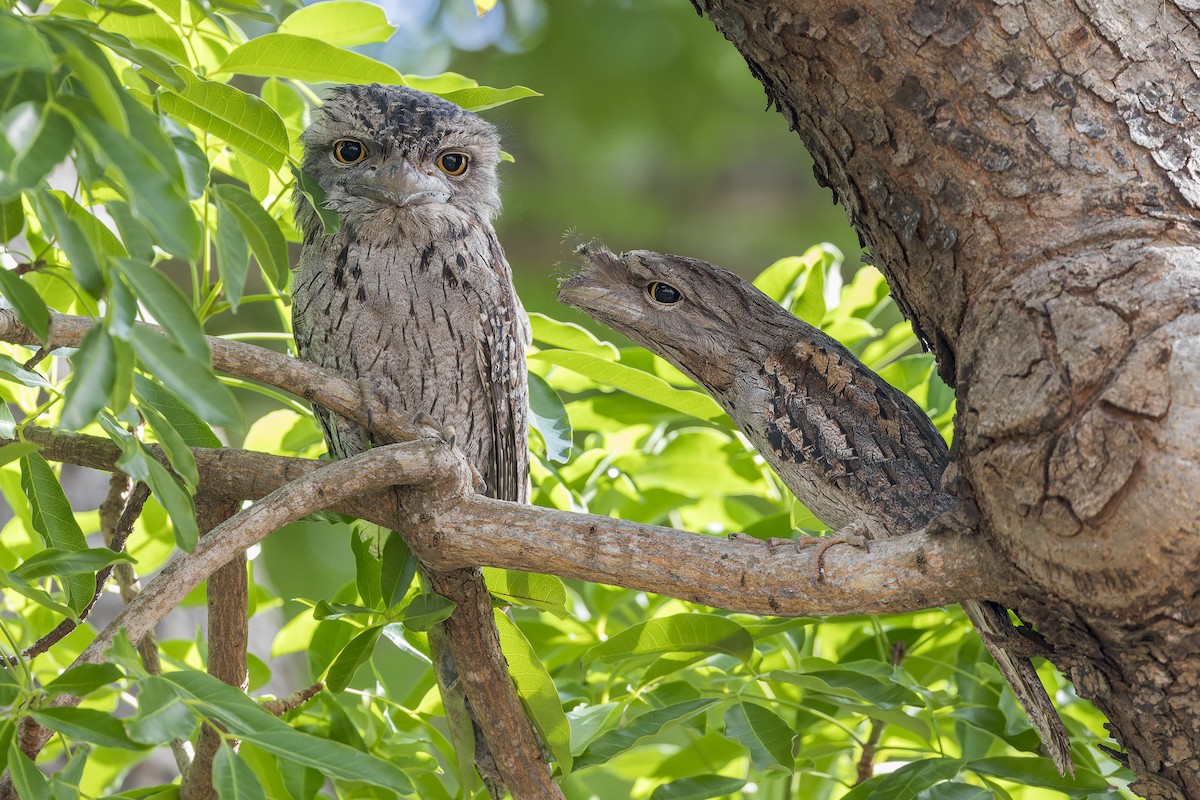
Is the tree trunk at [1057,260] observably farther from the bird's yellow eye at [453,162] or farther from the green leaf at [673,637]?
the bird's yellow eye at [453,162]

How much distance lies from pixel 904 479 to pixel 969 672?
0.36 metres

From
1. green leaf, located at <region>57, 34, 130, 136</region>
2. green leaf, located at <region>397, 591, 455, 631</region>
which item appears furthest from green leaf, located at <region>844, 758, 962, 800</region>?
green leaf, located at <region>57, 34, 130, 136</region>

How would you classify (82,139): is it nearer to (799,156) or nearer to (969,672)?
(969,672)

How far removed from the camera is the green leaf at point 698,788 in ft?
4.76

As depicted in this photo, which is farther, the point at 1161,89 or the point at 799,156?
the point at 799,156

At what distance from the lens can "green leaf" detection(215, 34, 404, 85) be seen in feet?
4.53

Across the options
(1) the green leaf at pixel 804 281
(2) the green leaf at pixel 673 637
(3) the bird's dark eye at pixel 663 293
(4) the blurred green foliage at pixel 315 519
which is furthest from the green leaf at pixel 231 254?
(1) the green leaf at pixel 804 281

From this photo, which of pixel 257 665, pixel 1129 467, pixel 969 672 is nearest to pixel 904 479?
pixel 969 672

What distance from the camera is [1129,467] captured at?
1062 mm

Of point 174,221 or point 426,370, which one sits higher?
point 426,370

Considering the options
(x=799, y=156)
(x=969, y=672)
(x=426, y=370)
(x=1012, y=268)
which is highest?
(x=799, y=156)

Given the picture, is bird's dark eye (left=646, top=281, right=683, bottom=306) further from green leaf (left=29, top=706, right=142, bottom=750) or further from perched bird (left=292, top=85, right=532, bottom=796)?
green leaf (left=29, top=706, right=142, bottom=750)

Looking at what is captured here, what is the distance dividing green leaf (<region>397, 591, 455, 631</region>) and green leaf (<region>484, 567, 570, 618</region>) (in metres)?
0.11

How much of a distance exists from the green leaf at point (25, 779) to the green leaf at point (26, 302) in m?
0.34
